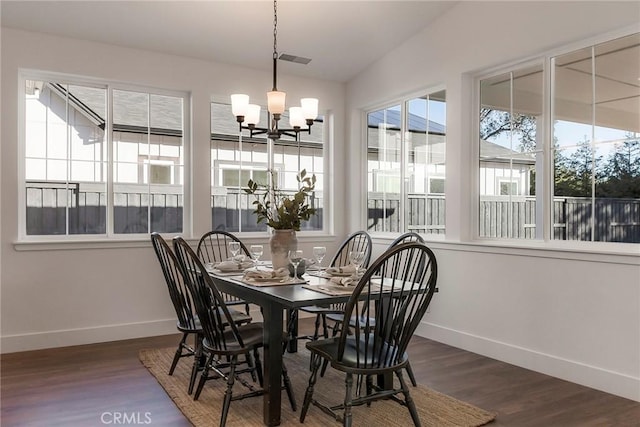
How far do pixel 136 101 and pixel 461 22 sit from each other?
2986 mm

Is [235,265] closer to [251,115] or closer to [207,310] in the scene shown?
[207,310]

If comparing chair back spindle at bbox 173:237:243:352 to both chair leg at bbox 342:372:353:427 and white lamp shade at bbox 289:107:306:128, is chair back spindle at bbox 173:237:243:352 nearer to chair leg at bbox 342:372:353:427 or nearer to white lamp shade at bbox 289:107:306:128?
chair leg at bbox 342:372:353:427

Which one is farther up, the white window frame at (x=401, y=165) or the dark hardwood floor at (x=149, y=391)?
the white window frame at (x=401, y=165)

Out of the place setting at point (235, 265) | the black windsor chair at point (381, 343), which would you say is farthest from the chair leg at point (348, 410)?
the place setting at point (235, 265)

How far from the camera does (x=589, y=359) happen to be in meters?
3.19

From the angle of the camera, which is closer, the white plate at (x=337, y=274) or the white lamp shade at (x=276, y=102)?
the white plate at (x=337, y=274)

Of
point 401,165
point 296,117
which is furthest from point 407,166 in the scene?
point 296,117

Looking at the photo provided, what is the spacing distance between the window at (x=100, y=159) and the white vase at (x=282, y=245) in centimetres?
189

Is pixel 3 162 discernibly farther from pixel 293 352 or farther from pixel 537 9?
→ pixel 537 9

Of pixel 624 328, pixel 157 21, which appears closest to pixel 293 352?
pixel 624 328

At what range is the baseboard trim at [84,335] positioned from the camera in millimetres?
3929

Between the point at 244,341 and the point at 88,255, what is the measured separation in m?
2.24

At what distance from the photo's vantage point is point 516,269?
3.66 m

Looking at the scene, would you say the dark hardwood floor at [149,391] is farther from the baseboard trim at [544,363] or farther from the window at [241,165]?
the window at [241,165]
